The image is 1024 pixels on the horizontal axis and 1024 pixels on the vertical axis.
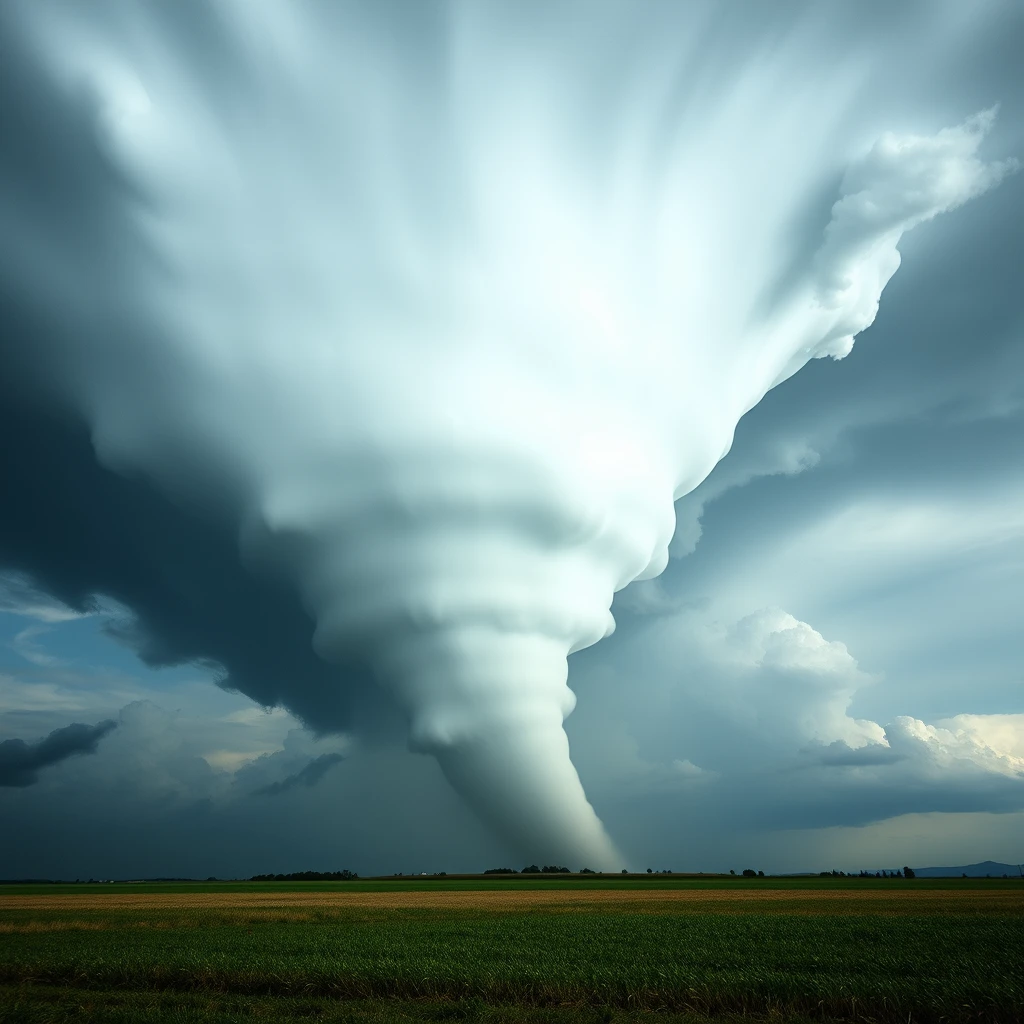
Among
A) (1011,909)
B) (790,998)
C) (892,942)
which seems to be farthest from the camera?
(1011,909)

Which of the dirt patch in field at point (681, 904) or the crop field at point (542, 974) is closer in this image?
the crop field at point (542, 974)

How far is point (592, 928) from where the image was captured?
1558 inches

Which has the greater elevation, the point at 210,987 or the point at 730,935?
the point at 730,935

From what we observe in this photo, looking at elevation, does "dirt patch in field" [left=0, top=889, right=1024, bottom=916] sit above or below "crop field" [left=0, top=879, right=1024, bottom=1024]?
above

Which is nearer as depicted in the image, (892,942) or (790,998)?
(790,998)

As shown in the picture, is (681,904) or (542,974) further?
(681,904)

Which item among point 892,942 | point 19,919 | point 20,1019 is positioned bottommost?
point 20,1019

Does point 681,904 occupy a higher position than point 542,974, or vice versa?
point 681,904

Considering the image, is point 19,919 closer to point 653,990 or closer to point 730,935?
point 730,935

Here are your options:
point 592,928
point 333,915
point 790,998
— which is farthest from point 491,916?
point 790,998

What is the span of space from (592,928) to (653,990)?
2248 cm

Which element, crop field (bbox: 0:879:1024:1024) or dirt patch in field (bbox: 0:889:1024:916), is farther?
dirt patch in field (bbox: 0:889:1024:916)

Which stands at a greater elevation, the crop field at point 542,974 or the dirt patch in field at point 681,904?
the dirt patch in field at point 681,904

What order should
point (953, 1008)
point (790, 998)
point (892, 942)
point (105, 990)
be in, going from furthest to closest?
point (892, 942), point (105, 990), point (790, 998), point (953, 1008)
